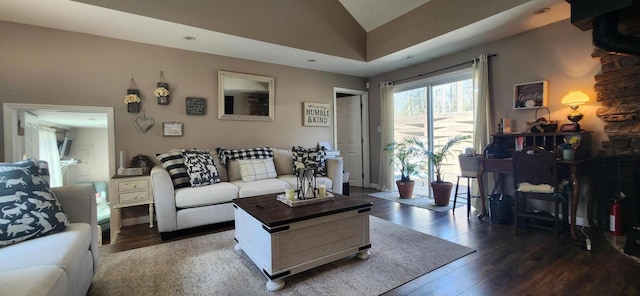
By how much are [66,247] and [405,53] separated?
14.0 ft

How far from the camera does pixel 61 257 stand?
1.30 m

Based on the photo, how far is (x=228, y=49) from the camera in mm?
3875

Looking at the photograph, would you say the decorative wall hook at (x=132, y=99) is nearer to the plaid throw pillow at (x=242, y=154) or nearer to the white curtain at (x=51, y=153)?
the plaid throw pillow at (x=242, y=154)

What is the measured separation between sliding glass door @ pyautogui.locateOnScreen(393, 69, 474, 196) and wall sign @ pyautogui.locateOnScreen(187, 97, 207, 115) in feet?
11.0

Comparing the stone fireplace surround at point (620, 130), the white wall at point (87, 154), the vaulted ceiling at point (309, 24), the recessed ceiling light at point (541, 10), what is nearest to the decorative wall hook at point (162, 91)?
the vaulted ceiling at point (309, 24)

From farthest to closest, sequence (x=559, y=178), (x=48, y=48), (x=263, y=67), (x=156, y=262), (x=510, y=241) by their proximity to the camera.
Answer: (x=263, y=67), (x=48, y=48), (x=559, y=178), (x=510, y=241), (x=156, y=262)

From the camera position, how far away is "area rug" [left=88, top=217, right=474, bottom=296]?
184 centimetres

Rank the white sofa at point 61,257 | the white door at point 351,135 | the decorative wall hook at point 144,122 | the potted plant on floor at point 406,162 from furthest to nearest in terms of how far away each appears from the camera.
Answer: the white door at point 351,135 < the potted plant on floor at point 406,162 < the decorative wall hook at point 144,122 < the white sofa at point 61,257

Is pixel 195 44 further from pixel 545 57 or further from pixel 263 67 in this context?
pixel 545 57

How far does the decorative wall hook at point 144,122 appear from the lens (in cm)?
356

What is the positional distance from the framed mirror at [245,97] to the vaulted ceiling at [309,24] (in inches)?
13.3

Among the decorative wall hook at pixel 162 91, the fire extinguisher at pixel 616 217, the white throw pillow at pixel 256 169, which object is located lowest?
the fire extinguisher at pixel 616 217

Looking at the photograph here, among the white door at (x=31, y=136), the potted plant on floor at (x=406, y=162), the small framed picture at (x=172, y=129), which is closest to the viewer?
the white door at (x=31, y=136)

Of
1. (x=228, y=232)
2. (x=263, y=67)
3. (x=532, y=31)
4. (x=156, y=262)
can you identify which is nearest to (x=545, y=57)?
(x=532, y=31)
